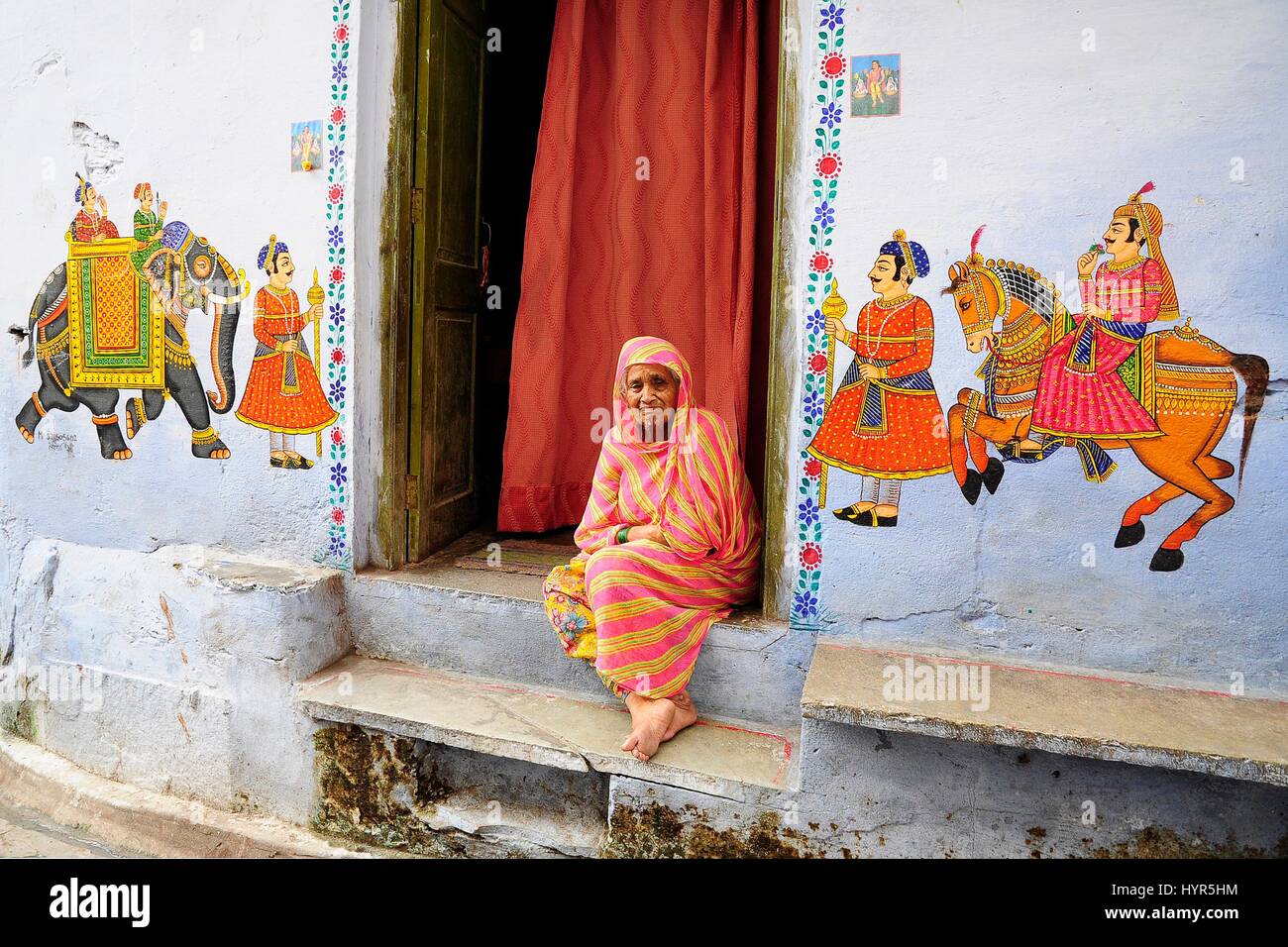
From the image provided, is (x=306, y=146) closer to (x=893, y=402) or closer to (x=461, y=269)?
(x=461, y=269)

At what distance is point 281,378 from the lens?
3469 millimetres

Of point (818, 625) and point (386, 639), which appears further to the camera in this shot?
point (386, 639)

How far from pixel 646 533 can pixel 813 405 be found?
2.28 feet

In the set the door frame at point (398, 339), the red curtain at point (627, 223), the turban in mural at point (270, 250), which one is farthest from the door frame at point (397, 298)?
the red curtain at point (627, 223)

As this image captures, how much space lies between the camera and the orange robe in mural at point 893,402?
9.00ft

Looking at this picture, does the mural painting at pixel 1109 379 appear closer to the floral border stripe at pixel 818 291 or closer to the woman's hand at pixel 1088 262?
the woman's hand at pixel 1088 262

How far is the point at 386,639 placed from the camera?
3445mm

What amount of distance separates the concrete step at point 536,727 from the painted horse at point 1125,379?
1036 mm
